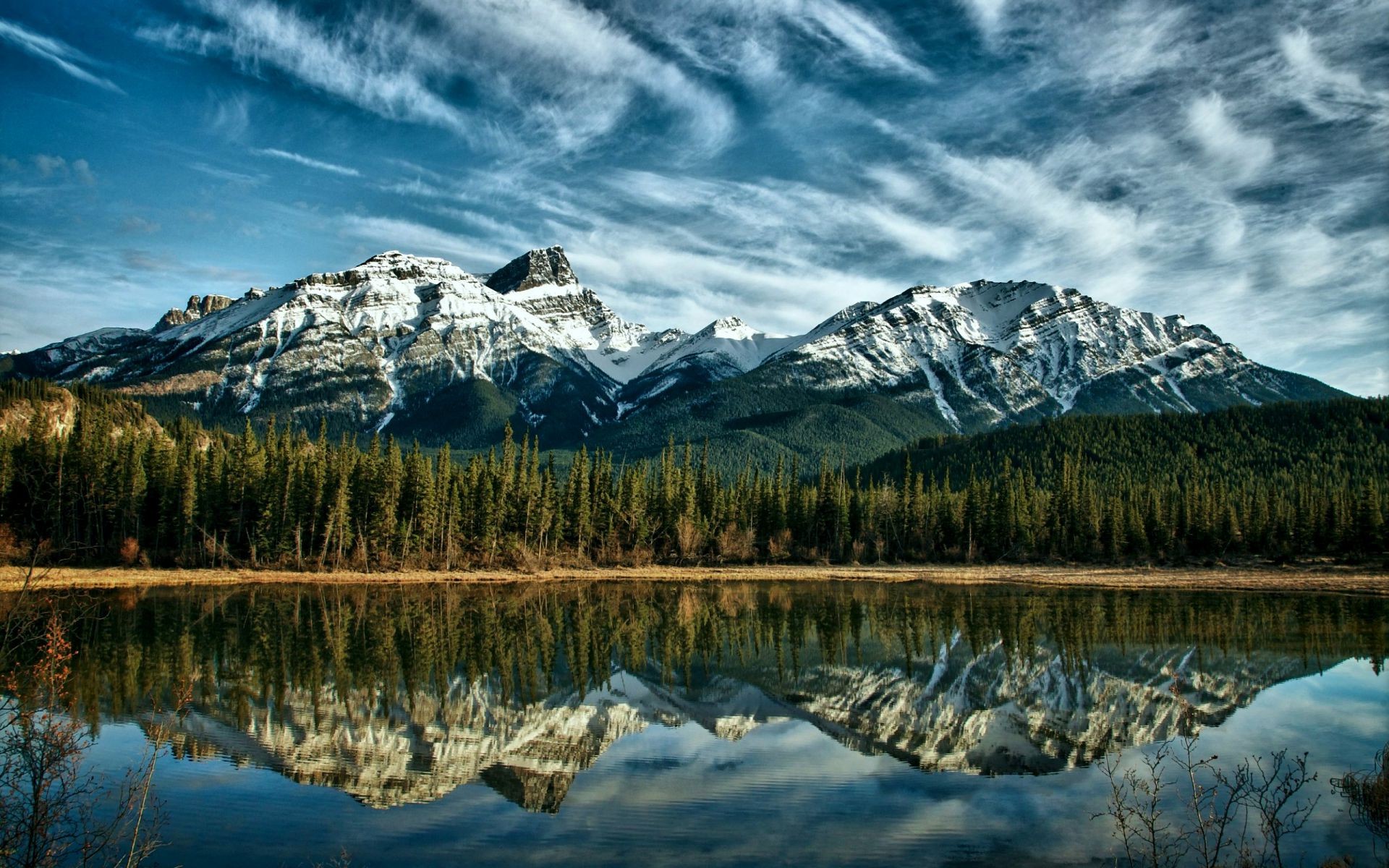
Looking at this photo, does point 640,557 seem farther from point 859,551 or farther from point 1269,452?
point 1269,452

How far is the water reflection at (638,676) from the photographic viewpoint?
23.5 metres

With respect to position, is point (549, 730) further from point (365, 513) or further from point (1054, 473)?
point (1054, 473)

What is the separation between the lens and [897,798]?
20.1 metres

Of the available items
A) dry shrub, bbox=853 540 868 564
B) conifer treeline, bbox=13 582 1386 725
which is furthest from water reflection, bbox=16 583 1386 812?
dry shrub, bbox=853 540 868 564

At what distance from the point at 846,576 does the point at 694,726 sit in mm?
61386

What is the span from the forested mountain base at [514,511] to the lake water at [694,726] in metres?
32.6

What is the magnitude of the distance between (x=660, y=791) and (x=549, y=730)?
618 centimetres

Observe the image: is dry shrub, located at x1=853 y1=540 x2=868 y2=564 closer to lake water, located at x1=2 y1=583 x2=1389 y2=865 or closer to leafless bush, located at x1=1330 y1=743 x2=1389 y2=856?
lake water, located at x1=2 y1=583 x2=1389 y2=865

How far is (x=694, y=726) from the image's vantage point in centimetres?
2756

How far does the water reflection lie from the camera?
23.5m

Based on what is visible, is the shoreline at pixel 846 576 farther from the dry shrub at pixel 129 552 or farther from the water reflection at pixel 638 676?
the water reflection at pixel 638 676

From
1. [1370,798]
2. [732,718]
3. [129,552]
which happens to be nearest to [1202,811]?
[1370,798]

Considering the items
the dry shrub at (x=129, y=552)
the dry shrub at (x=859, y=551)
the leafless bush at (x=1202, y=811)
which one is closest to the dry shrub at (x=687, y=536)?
the dry shrub at (x=859, y=551)

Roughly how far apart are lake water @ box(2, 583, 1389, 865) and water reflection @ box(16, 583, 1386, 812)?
16cm
